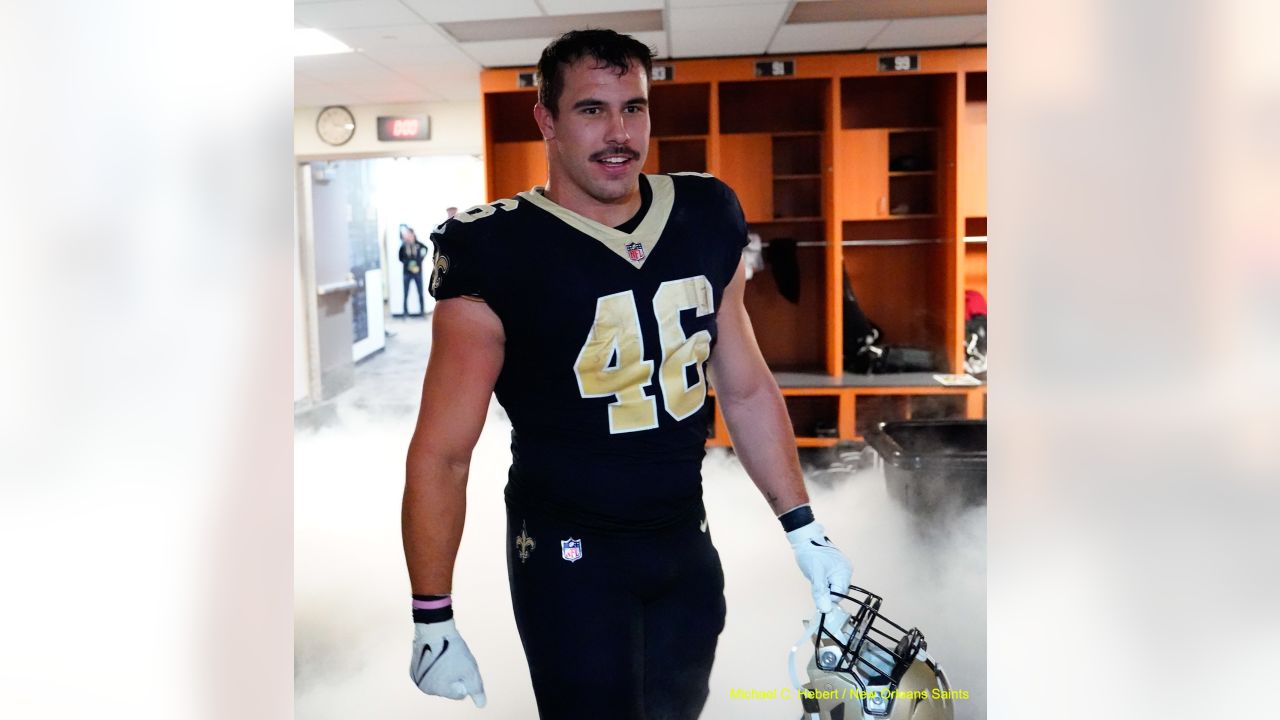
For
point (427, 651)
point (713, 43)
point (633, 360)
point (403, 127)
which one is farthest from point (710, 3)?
point (427, 651)

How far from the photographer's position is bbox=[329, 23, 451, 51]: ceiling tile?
3.72 m

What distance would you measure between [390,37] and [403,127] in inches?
52.8

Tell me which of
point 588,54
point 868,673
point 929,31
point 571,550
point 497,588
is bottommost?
point 497,588

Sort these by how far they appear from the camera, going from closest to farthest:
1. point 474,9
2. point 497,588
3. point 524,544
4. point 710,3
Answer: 1. point 524,544
2. point 497,588
3. point 474,9
4. point 710,3

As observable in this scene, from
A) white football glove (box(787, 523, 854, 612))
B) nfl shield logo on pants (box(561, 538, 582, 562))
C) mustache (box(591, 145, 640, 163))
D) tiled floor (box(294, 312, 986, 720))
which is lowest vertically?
tiled floor (box(294, 312, 986, 720))

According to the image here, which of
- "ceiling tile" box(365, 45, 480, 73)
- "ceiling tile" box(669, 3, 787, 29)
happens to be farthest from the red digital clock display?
"ceiling tile" box(669, 3, 787, 29)

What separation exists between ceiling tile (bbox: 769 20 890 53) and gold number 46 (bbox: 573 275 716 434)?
298 centimetres

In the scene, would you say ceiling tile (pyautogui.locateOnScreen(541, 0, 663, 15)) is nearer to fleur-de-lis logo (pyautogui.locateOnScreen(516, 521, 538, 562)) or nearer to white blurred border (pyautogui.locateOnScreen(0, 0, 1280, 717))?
white blurred border (pyautogui.locateOnScreen(0, 0, 1280, 717))

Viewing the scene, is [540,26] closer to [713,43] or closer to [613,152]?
[713,43]

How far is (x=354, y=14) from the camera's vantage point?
140 inches

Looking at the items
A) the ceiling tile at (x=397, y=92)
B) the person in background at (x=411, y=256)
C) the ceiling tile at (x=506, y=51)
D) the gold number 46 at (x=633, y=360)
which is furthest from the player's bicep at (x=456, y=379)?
the ceiling tile at (x=397, y=92)

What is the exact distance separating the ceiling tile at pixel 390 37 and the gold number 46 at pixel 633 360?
8.87ft
